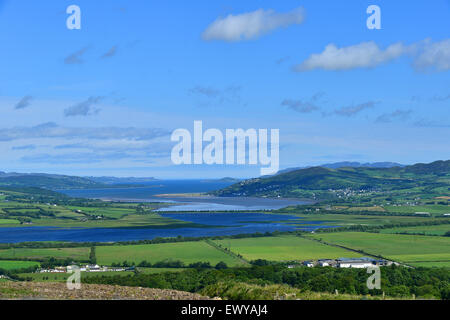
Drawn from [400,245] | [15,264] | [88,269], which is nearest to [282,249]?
[400,245]

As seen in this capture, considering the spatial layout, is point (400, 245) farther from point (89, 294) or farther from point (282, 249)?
point (89, 294)

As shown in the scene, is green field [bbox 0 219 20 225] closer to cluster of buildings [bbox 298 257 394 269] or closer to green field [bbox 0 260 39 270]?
green field [bbox 0 260 39 270]

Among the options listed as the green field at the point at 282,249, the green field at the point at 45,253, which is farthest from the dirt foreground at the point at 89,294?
the green field at the point at 45,253

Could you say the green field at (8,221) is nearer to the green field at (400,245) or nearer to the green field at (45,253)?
the green field at (45,253)

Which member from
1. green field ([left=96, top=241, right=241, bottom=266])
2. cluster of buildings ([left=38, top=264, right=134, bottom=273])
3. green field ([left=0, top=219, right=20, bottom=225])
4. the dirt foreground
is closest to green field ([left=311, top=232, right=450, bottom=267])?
green field ([left=96, top=241, right=241, bottom=266])

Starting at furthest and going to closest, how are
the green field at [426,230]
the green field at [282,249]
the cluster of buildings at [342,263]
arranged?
1. the green field at [426,230]
2. the green field at [282,249]
3. the cluster of buildings at [342,263]
